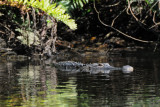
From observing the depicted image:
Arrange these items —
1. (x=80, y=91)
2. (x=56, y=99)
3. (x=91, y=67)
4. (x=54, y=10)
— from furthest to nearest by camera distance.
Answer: (x=54, y=10), (x=91, y=67), (x=80, y=91), (x=56, y=99)

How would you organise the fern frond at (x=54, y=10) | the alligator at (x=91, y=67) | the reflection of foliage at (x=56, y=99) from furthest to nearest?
the fern frond at (x=54, y=10), the alligator at (x=91, y=67), the reflection of foliage at (x=56, y=99)

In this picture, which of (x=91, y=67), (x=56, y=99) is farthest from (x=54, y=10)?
(x=56, y=99)

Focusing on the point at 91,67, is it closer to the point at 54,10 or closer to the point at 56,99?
the point at 54,10

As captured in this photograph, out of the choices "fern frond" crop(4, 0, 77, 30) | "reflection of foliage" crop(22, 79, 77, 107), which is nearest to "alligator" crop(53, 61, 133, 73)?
"fern frond" crop(4, 0, 77, 30)

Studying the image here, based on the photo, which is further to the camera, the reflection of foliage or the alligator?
the alligator

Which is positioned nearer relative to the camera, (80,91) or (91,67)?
(80,91)

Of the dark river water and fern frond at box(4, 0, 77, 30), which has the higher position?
fern frond at box(4, 0, 77, 30)

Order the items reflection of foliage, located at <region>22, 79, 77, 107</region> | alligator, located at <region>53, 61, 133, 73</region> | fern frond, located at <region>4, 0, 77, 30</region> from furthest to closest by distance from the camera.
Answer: fern frond, located at <region>4, 0, 77, 30</region> → alligator, located at <region>53, 61, 133, 73</region> → reflection of foliage, located at <region>22, 79, 77, 107</region>

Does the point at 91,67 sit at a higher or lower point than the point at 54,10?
lower

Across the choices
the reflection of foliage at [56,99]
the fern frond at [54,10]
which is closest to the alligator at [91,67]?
the fern frond at [54,10]

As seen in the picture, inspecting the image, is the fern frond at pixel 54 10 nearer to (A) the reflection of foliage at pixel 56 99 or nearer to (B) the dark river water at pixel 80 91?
(B) the dark river water at pixel 80 91

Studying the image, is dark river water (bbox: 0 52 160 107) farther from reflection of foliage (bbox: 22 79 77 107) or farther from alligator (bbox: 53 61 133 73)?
alligator (bbox: 53 61 133 73)

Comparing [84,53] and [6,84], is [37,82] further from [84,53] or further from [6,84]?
[84,53]

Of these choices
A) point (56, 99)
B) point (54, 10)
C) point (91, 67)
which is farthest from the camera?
point (54, 10)
